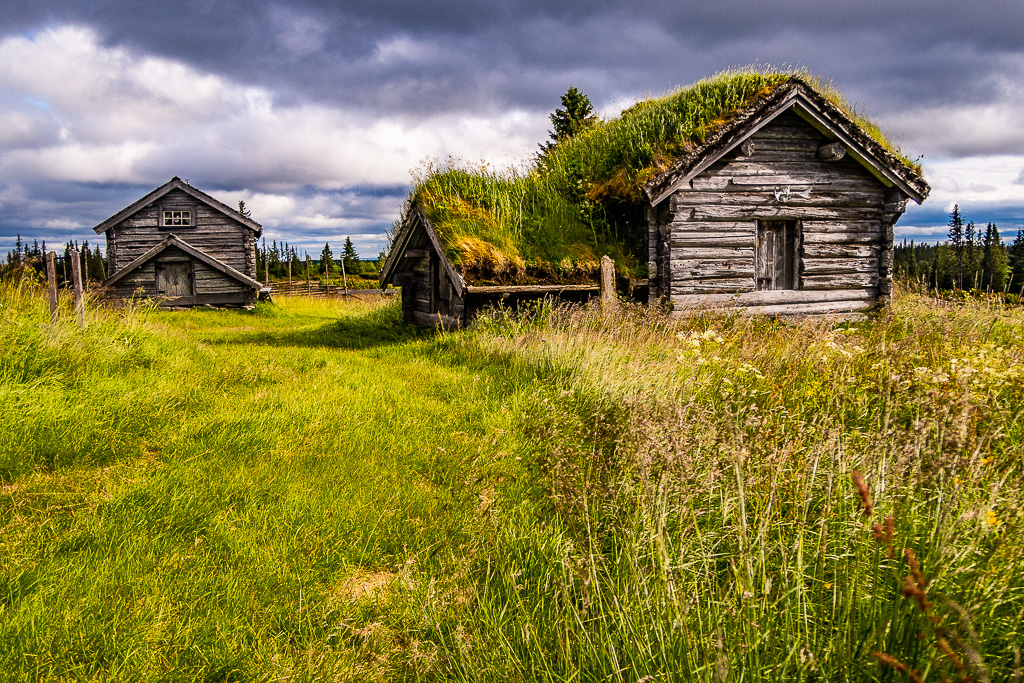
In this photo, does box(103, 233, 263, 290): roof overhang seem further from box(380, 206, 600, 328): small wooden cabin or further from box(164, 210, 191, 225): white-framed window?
box(380, 206, 600, 328): small wooden cabin

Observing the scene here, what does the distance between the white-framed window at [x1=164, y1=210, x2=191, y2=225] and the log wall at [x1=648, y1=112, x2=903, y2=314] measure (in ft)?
73.5

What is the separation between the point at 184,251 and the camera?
23.5 m

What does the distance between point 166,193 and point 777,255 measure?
2459 cm

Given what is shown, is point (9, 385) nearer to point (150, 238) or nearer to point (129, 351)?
point (129, 351)

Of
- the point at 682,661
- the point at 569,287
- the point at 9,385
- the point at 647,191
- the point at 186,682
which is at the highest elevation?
the point at 647,191

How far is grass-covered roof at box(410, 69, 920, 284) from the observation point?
408 inches

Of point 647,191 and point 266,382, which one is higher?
point 647,191

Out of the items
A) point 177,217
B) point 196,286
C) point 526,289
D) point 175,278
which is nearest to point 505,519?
point 526,289

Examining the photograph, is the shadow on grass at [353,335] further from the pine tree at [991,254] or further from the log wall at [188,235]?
the pine tree at [991,254]

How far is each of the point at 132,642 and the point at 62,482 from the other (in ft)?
6.78

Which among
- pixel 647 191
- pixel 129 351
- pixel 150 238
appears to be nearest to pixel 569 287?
pixel 647 191

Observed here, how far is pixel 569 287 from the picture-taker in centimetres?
1022

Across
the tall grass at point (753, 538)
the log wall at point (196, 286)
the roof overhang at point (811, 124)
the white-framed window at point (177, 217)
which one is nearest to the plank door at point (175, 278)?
the log wall at point (196, 286)

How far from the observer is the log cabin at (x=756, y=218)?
10.9 metres
